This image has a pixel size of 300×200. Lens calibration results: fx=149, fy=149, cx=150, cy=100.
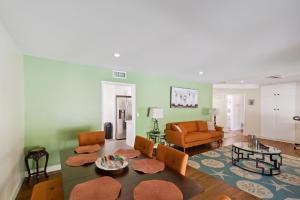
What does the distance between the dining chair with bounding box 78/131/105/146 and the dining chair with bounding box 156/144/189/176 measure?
1.25m

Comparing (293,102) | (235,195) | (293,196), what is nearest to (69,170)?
(235,195)

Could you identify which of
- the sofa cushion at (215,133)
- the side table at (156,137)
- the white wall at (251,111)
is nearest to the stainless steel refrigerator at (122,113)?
the side table at (156,137)

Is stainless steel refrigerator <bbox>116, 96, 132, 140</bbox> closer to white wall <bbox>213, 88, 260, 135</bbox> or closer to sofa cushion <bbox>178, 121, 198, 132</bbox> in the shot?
sofa cushion <bbox>178, 121, 198, 132</bbox>

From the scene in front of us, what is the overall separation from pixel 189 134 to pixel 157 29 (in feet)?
11.9

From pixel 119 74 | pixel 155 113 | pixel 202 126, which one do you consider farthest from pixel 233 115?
pixel 119 74

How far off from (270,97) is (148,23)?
6720 mm

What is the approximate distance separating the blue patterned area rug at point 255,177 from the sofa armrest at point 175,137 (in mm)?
525

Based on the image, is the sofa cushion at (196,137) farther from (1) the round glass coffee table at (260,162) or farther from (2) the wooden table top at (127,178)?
(2) the wooden table top at (127,178)

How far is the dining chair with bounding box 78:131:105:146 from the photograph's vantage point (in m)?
2.54

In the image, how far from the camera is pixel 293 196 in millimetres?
2299

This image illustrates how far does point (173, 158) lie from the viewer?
1.69 meters

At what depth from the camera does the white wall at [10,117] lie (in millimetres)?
1811

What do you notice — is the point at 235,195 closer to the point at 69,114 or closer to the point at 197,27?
the point at 197,27

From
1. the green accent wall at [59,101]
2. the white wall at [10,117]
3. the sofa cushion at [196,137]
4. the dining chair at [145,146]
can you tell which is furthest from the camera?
the sofa cushion at [196,137]
